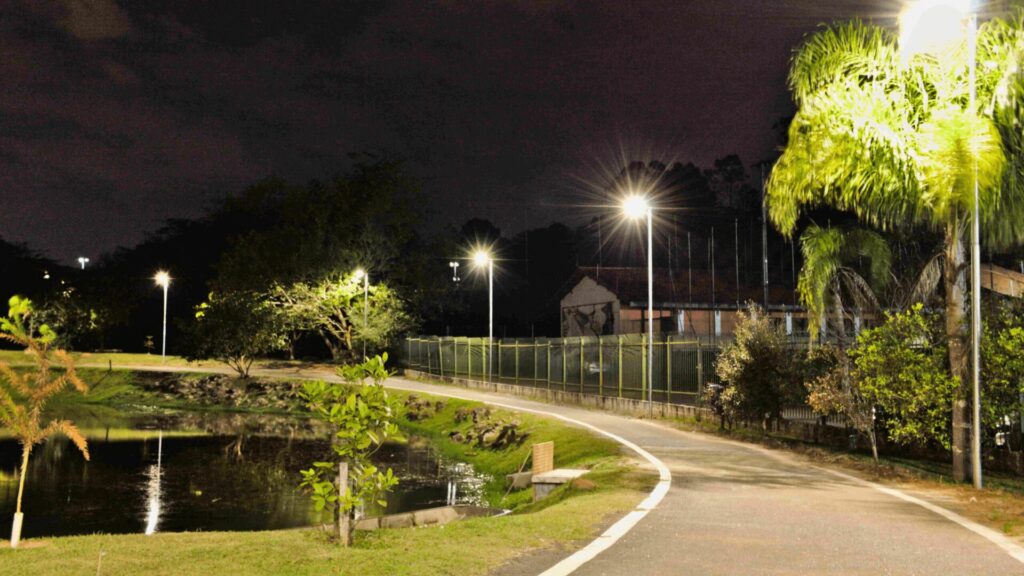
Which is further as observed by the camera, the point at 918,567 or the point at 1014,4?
the point at 1014,4

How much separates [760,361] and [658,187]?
212ft

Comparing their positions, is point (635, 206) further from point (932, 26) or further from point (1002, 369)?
point (1002, 369)

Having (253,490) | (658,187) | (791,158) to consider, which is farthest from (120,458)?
(658,187)

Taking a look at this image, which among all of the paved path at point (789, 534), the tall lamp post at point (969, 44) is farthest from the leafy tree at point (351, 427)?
the tall lamp post at point (969, 44)

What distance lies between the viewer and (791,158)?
1562 centimetres

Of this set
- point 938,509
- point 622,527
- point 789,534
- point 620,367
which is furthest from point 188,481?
point 938,509

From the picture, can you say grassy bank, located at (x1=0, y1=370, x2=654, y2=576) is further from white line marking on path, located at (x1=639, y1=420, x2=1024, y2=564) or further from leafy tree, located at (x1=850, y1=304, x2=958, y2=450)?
leafy tree, located at (x1=850, y1=304, x2=958, y2=450)

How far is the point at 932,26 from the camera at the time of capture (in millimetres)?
13867

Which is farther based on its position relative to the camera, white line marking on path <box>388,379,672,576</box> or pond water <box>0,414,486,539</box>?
pond water <box>0,414,486,539</box>

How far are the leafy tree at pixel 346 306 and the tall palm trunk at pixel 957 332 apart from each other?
139 feet

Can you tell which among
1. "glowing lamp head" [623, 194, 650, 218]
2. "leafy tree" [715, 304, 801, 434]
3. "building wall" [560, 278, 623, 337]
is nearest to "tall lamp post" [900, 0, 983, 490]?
"leafy tree" [715, 304, 801, 434]

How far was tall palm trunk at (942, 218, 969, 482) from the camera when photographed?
544 inches

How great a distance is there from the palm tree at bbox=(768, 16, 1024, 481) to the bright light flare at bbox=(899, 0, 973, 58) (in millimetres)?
189

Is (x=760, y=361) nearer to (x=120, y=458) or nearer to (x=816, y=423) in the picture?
(x=816, y=423)
